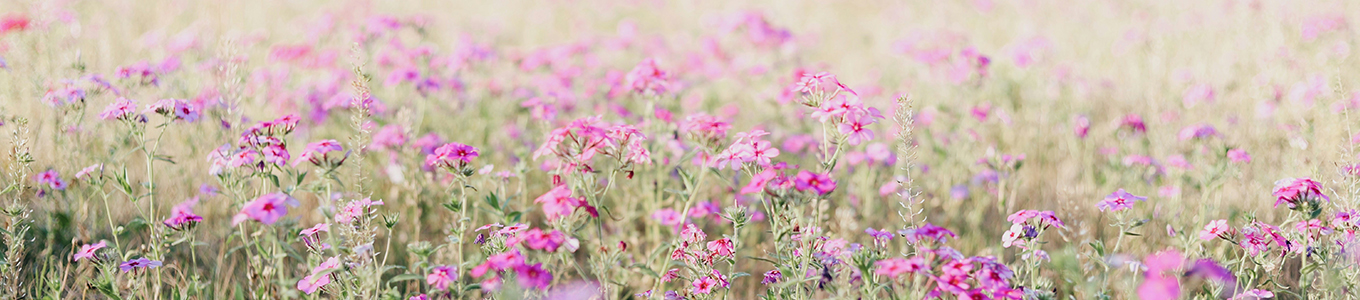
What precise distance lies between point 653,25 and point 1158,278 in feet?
32.9

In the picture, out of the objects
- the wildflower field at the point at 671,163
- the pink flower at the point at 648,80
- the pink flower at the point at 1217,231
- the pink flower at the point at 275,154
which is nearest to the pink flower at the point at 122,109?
the wildflower field at the point at 671,163

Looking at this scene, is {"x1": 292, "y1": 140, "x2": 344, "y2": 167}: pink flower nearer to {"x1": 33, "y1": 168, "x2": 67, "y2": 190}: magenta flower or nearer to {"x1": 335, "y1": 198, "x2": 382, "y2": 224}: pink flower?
{"x1": 335, "y1": 198, "x2": 382, "y2": 224}: pink flower

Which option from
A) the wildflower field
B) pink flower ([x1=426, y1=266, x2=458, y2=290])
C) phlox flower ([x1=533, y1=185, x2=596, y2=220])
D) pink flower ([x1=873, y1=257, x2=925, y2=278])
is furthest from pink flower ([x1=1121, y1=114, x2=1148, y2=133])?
pink flower ([x1=426, y1=266, x2=458, y2=290])

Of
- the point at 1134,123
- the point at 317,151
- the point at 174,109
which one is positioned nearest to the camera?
the point at 317,151

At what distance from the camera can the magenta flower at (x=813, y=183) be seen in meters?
1.80

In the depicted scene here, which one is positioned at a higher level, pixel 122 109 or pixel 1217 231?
pixel 122 109

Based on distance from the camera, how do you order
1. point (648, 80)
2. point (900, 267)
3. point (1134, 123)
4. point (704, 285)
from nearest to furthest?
point (900, 267) → point (704, 285) → point (648, 80) → point (1134, 123)

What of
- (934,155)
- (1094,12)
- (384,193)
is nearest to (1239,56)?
(1094,12)

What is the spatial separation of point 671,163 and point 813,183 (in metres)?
1.77

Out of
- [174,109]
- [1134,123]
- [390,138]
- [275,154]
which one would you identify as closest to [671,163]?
[390,138]

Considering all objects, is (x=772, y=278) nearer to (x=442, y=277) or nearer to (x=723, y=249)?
(x=723, y=249)

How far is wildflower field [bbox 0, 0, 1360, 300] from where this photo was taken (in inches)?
82.2

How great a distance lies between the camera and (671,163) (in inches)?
140

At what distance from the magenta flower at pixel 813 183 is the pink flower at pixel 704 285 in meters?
0.48
